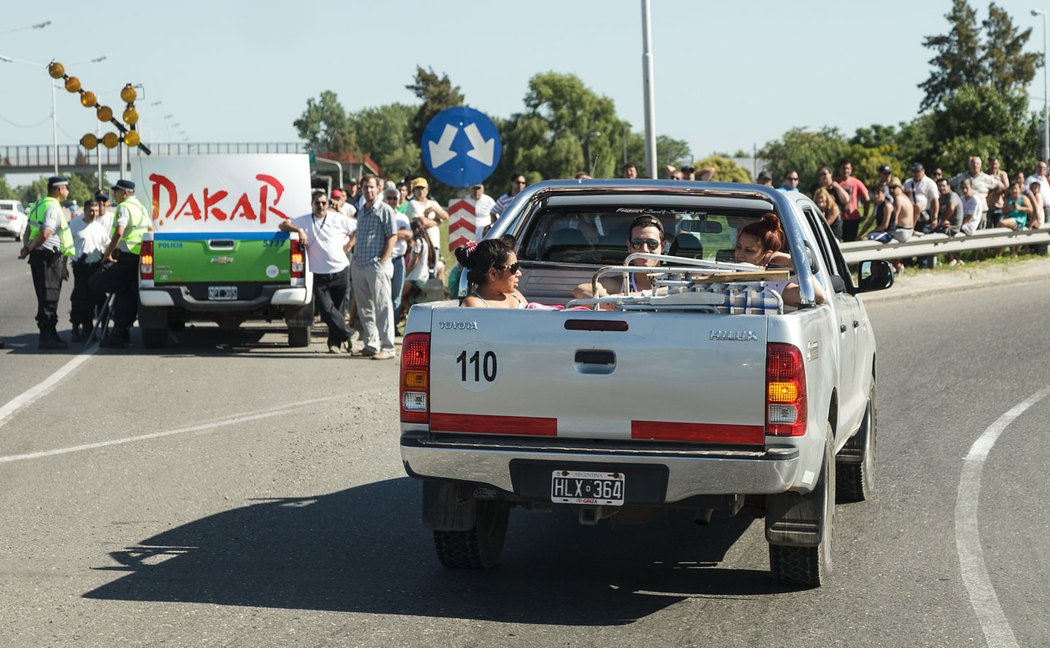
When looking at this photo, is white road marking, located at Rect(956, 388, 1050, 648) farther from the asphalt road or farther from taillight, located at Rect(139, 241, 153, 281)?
taillight, located at Rect(139, 241, 153, 281)

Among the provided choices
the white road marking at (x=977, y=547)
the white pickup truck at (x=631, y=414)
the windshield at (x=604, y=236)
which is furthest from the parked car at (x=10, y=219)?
the white pickup truck at (x=631, y=414)

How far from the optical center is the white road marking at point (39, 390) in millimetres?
12008

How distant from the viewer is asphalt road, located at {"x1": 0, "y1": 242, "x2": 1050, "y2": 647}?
18.9 feet

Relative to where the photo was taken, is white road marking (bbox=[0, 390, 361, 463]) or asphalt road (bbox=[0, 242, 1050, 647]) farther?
white road marking (bbox=[0, 390, 361, 463])

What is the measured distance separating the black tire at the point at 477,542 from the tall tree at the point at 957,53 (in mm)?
106659

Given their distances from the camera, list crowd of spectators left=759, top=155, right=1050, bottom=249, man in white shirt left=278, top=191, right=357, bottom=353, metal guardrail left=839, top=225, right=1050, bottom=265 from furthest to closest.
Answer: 1. crowd of spectators left=759, top=155, right=1050, bottom=249
2. metal guardrail left=839, top=225, right=1050, bottom=265
3. man in white shirt left=278, top=191, right=357, bottom=353

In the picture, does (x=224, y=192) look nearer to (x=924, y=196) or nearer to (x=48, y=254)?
(x=48, y=254)

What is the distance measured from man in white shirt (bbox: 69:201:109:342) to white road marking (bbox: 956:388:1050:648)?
1136 cm

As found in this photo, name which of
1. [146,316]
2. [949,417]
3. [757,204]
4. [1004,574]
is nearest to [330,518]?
[757,204]

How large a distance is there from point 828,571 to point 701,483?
1.08 meters

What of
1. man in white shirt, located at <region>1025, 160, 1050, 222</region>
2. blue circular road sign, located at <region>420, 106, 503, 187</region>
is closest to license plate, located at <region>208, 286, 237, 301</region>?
blue circular road sign, located at <region>420, 106, 503, 187</region>

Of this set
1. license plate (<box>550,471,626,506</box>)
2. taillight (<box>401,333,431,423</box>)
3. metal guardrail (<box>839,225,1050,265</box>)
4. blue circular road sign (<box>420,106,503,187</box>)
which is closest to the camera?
license plate (<box>550,471,626,506</box>)

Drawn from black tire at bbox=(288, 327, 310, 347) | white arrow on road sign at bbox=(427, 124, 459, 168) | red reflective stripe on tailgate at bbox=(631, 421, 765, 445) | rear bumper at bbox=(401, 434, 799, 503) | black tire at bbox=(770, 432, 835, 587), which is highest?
white arrow on road sign at bbox=(427, 124, 459, 168)

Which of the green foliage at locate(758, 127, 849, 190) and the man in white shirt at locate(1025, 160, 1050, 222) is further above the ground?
the green foliage at locate(758, 127, 849, 190)
